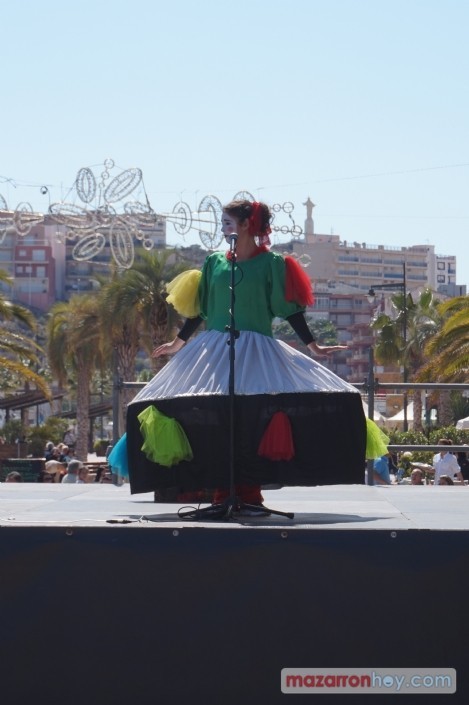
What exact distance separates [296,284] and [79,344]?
1320 inches

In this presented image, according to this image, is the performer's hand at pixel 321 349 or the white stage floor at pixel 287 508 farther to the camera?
the performer's hand at pixel 321 349

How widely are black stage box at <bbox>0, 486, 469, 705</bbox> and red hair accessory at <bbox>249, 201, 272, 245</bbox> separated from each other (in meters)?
1.89

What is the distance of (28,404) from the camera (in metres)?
45.1

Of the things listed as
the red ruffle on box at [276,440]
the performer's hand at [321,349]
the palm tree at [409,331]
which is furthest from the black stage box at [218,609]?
the palm tree at [409,331]

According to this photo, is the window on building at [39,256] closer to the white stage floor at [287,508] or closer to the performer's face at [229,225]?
the white stage floor at [287,508]

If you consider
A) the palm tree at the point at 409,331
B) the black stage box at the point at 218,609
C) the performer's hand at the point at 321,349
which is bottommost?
the black stage box at the point at 218,609

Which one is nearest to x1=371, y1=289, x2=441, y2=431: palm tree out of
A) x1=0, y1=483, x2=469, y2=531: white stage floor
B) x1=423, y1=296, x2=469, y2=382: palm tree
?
x1=423, y1=296, x2=469, y2=382: palm tree

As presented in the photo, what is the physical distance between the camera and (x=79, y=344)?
127 feet

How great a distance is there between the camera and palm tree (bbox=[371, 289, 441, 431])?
5206cm

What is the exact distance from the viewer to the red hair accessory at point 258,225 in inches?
222

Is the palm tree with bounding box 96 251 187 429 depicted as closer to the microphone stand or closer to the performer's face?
the performer's face
